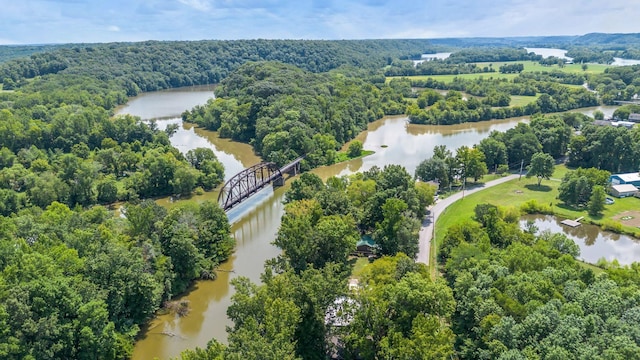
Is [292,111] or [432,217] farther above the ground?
[292,111]

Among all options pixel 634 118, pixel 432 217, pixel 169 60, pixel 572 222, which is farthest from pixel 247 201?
pixel 169 60

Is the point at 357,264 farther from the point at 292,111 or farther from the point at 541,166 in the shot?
the point at 292,111

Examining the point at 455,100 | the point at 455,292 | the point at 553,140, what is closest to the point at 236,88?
the point at 455,100

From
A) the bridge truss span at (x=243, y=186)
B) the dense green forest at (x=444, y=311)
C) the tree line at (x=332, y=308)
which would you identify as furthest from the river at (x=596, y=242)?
the bridge truss span at (x=243, y=186)

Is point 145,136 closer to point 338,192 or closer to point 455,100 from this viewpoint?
point 338,192

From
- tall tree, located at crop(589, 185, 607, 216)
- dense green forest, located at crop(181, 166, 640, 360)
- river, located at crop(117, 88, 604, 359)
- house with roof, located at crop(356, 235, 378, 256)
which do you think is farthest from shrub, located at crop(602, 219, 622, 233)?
river, located at crop(117, 88, 604, 359)

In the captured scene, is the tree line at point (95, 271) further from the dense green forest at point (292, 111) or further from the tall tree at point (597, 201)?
the tall tree at point (597, 201)
